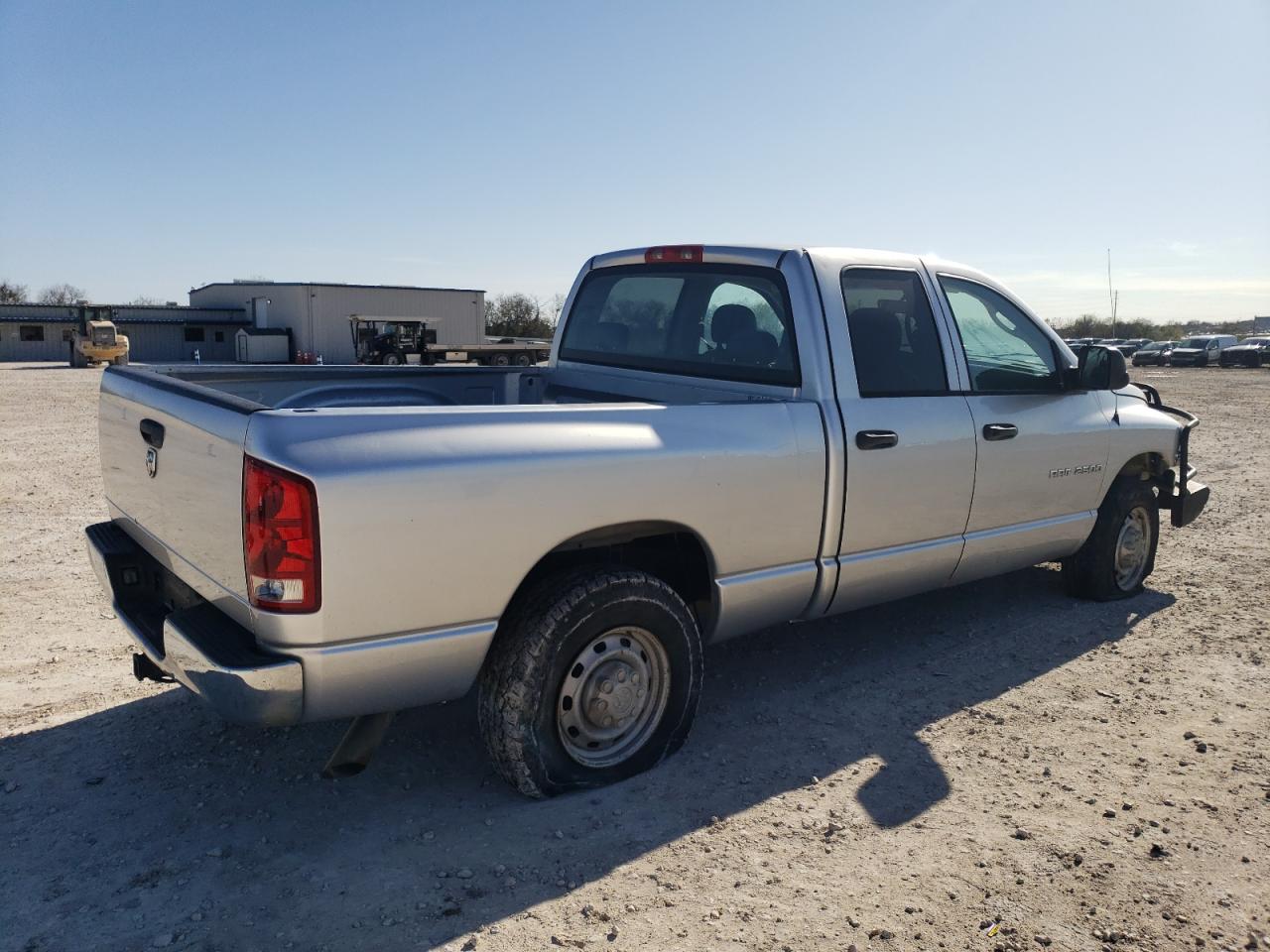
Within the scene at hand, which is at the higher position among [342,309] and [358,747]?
[342,309]

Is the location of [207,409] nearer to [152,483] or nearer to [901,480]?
[152,483]

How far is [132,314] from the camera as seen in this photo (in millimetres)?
56938

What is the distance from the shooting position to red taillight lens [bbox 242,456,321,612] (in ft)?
8.93

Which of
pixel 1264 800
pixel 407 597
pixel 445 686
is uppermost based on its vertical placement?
pixel 407 597

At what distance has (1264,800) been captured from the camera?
12.0 ft

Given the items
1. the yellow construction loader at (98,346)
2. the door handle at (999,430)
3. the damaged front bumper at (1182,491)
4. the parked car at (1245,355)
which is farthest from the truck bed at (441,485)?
the parked car at (1245,355)

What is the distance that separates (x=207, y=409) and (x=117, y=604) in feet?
3.79

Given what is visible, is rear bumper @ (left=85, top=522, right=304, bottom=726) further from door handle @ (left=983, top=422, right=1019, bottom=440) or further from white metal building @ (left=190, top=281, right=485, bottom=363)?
white metal building @ (left=190, top=281, right=485, bottom=363)

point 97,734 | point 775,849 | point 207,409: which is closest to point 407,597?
point 207,409

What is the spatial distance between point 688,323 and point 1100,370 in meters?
2.29

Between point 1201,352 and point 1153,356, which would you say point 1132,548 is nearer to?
point 1201,352

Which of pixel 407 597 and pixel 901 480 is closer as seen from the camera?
pixel 407 597

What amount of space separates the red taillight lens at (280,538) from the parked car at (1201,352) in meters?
53.7

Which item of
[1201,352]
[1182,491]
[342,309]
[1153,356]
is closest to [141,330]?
[342,309]
